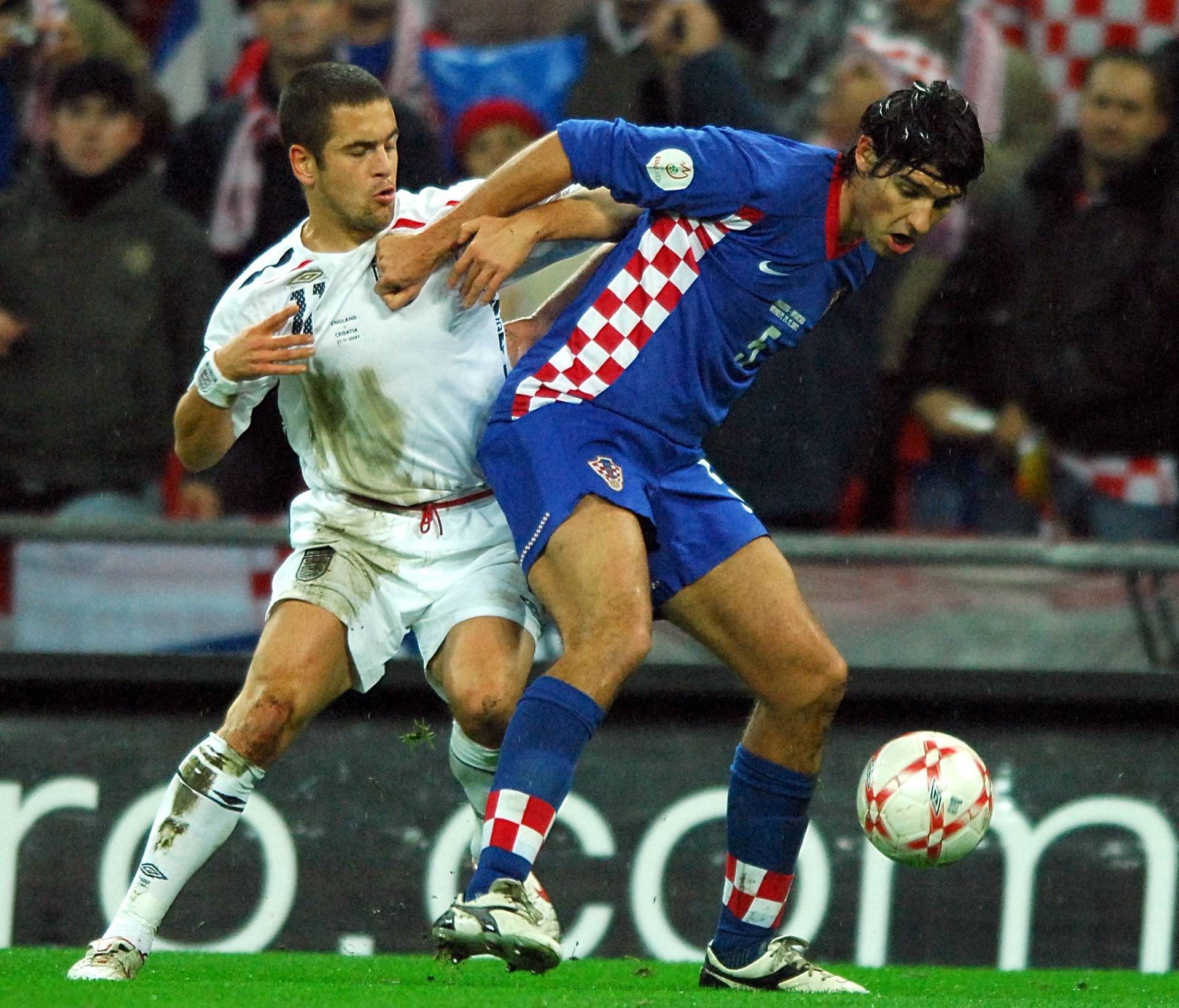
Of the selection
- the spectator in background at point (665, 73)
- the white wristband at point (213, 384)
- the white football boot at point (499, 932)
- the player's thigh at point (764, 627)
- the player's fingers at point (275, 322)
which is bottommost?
the white football boot at point (499, 932)

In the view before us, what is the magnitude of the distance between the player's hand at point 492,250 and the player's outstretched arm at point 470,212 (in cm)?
3

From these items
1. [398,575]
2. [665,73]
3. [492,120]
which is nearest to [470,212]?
[398,575]

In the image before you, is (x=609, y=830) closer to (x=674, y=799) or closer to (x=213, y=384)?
(x=674, y=799)

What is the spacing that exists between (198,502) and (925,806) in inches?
108

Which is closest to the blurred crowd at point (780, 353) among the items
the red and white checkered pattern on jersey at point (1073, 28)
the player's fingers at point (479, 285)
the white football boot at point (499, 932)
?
the red and white checkered pattern on jersey at point (1073, 28)

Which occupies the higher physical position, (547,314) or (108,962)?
(547,314)

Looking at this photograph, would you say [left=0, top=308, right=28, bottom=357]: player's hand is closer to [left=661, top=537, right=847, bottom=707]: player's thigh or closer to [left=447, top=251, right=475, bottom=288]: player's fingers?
[left=447, top=251, right=475, bottom=288]: player's fingers

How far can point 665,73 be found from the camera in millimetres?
6191

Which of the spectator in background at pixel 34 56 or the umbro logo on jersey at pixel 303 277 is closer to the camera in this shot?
the umbro logo on jersey at pixel 303 277

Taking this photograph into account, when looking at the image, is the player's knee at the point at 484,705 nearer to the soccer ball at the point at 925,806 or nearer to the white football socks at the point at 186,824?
the white football socks at the point at 186,824

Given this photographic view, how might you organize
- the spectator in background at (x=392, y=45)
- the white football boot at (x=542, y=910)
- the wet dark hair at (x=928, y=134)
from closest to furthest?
the white football boot at (x=542, y=910) → the wet dark hair at (x=928, y=134) → the spectator in background at (x=392, y=45)

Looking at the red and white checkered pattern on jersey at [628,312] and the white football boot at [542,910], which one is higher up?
the red and white checkered pattern on jersey at [628,312]

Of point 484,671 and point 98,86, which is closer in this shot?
point 484,671

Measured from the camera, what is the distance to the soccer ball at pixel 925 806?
13.7 ft
